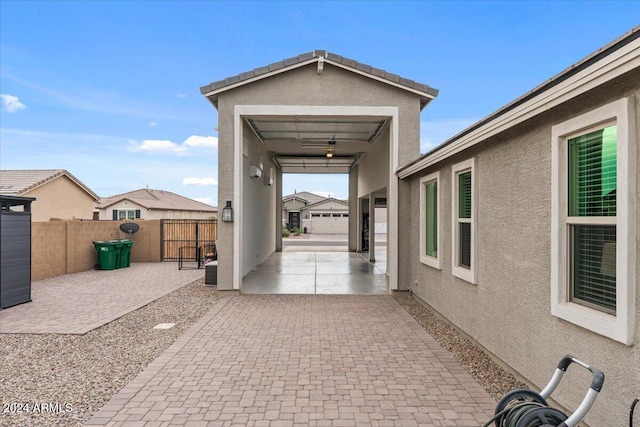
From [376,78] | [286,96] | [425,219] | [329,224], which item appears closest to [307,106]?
[286,96]

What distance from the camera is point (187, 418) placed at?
3.30m

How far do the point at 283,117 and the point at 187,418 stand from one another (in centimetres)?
688

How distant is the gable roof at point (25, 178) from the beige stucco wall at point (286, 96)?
16000 millimetres

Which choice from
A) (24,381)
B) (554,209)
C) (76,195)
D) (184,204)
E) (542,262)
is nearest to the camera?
(554,209)

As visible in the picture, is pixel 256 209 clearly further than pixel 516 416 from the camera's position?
Yes

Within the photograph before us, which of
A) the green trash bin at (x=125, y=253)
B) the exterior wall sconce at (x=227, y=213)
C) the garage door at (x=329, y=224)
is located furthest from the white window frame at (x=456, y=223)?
the garage door at (x=329, y=224)

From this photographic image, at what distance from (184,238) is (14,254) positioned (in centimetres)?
833

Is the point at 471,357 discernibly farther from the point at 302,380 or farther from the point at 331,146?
the point at 331,146

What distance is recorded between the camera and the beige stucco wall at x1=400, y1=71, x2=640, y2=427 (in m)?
2.73

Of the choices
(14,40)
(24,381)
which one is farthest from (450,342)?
(14,40)

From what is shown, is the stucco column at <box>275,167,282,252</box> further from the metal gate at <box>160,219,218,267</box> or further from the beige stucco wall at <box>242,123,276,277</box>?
the metal gate at <box>160,219,218,267</box>

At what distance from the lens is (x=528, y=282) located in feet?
12.6

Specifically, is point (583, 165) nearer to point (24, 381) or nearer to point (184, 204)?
point (24, 381)

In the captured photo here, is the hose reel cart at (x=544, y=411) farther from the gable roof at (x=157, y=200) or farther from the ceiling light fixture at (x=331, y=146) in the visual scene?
the gable roof at (x=157, y=200)
